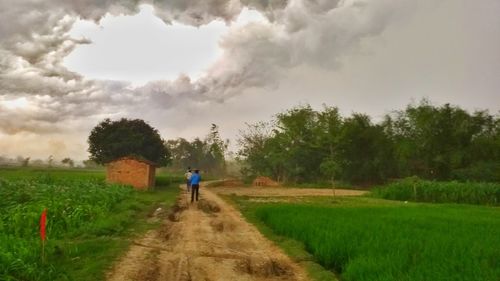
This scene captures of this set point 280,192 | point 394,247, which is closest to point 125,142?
point 280,192

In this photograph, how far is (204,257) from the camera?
11242 millimetres

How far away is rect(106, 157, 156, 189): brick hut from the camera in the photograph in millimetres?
44281

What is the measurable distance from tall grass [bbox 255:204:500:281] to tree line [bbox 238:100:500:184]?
1443 inches

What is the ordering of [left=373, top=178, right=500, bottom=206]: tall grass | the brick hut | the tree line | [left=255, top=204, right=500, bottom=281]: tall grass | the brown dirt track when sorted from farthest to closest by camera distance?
1. the tree line
2. the brick hut
3. [left=373, top=178, right=500, bottom=206]: tall grass
4. the brown dirt track
5. [left=255, top=204, right=500, bottom=281]: tall grass

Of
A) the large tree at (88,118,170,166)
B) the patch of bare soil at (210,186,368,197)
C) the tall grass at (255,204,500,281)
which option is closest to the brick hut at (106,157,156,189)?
the patch of bare soil at (210,186,368,197)

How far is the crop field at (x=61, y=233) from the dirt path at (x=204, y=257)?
0.70m

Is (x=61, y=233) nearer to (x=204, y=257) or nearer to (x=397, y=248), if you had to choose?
(x=204, y=257)

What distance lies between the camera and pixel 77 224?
15.3 meters

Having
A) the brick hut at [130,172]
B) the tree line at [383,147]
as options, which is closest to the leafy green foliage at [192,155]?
the tree line at [383,147]

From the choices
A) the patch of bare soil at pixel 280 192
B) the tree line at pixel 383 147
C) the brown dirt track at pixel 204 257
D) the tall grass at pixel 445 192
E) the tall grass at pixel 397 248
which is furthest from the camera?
the tree line at pixel 383 147

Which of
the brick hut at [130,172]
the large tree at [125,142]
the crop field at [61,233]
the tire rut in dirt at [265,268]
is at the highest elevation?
the large tree at [125,142]

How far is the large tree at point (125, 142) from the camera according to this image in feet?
222

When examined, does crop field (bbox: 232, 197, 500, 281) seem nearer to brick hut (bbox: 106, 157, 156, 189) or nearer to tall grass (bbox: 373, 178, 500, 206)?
tall grass (bbox: 373, 178, 500, 206)

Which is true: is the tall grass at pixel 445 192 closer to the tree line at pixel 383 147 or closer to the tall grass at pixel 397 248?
the tree line at pixel 383 147
